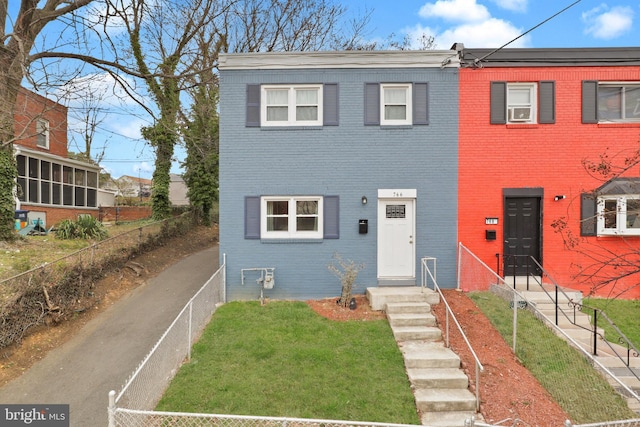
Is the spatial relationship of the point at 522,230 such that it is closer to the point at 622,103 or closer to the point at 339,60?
the point at 622,103

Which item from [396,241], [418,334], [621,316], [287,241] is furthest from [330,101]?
[621,316]

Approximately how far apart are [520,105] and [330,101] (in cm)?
505

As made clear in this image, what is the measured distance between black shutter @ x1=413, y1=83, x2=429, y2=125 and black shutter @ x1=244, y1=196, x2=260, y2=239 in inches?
185

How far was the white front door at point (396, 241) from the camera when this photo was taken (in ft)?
28.8

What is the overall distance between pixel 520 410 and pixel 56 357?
8.25 metres

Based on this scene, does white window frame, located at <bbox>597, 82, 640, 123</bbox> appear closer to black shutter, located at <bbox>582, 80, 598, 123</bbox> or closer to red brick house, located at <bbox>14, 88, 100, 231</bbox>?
black shutter, located at <bbox>582, 80, 598, 123</bbox>

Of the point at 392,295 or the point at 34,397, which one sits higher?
the point at 392,295

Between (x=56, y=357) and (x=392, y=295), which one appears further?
(x=392, y=295)

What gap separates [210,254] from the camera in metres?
14.5

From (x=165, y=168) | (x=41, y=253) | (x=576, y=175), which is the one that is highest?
(x=165, y=168)

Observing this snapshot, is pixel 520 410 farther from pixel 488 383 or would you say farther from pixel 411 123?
pixel 411 123

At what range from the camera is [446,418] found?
472 cm

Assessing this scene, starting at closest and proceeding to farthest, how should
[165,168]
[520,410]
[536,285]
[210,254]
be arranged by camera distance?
[520,410]
[536,285]
[210,254]
[165,168]

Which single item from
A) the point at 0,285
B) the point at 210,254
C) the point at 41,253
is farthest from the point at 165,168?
the point at 0,285
